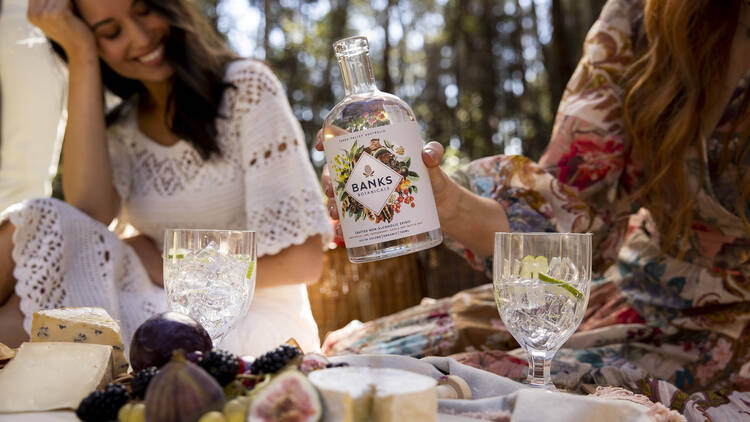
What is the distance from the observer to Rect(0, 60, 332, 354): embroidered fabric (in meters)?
1.58

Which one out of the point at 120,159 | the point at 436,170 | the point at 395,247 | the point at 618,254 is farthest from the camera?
the point at 120,159

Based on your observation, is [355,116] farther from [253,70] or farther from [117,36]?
[117,36]

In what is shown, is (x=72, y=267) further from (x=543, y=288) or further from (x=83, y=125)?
(x=543, y=288)

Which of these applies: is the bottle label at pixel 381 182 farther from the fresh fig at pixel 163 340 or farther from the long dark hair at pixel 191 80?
the long dark hair at pixel 191 80

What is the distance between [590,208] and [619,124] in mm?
223

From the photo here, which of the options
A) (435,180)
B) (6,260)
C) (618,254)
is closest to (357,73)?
(435,180)

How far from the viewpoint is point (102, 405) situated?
0.70 m

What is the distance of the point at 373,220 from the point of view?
953 mm

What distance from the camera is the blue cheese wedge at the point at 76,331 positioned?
88cm

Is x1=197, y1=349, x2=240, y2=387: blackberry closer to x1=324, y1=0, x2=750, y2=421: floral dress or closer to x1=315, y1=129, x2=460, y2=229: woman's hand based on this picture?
x1=315, y1=129, x2=460, y2=229: woman's hand

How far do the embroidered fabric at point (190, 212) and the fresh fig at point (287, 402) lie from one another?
3.73ft

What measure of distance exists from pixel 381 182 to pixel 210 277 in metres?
0.31

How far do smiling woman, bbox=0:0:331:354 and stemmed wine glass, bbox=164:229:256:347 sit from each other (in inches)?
29.6

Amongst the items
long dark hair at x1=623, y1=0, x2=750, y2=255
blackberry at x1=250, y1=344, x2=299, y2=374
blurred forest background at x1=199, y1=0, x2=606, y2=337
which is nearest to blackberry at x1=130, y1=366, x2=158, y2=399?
blackberry at x1=250, y1=344, x2=299, y2=374
